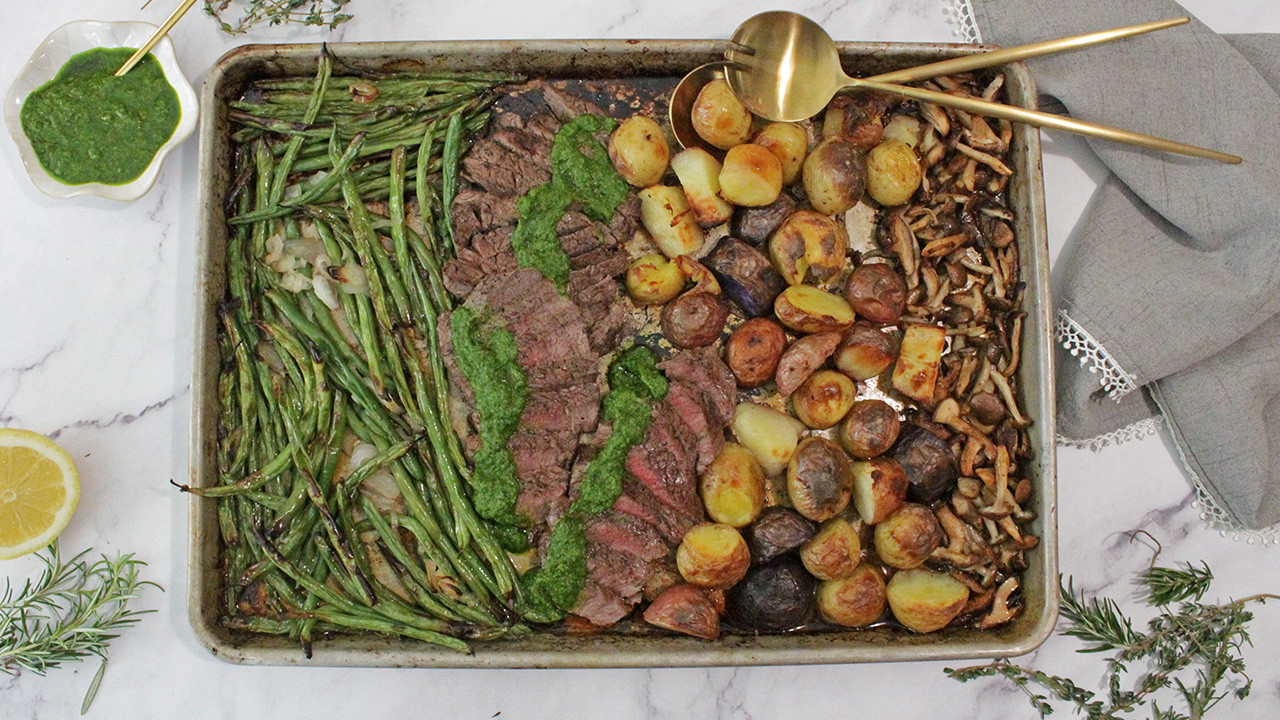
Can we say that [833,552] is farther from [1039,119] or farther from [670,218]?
[1039,119]

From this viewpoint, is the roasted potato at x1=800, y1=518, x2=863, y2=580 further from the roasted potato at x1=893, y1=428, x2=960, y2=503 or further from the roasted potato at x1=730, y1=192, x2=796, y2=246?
the roasted potato at x1=730, y1=192, x2=796, y2=246

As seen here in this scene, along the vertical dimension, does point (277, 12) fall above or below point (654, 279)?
above

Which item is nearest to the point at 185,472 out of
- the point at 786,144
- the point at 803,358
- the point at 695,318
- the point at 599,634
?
the point at 599,634

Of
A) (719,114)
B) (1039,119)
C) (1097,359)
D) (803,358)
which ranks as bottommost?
(803,358)

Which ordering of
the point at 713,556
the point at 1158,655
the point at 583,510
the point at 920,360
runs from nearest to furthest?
1. the point at 713,556
2. the point at 583,510
3. the point at 920,360
4. the point at 1158,655

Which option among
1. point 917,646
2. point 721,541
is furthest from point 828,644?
point 721,541

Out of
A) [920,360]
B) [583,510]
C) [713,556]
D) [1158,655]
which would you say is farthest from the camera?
[1158,655]
